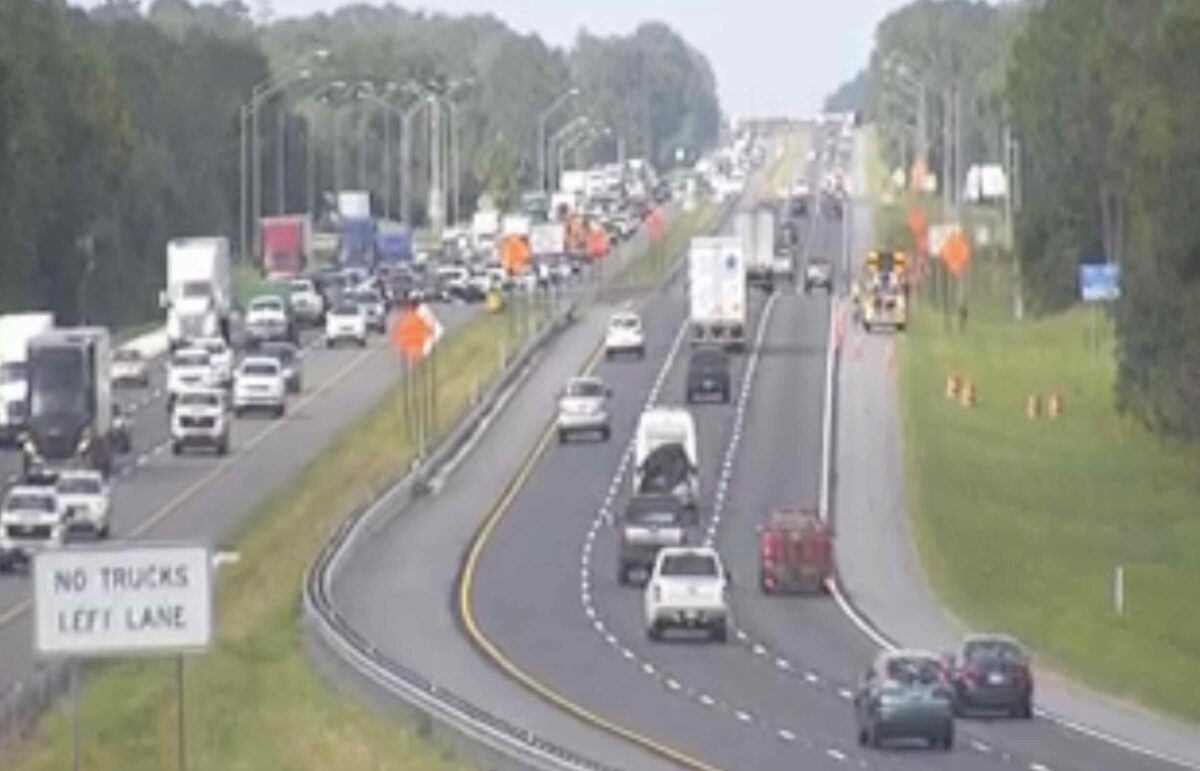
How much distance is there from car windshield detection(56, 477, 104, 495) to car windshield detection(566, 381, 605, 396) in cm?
2365

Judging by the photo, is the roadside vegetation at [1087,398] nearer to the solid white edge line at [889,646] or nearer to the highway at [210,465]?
the solid white edge line at [889,646]

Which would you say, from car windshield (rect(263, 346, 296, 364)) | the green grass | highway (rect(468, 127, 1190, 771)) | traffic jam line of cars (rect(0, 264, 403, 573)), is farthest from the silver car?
car windshield (rect(263, 346, 296, 364))

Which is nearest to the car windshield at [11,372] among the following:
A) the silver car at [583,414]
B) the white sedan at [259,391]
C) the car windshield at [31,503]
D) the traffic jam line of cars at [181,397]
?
the traffic jam line of cars at [181,397]

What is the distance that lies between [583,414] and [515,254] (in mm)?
42412

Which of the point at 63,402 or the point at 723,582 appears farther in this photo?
the point at 63,402

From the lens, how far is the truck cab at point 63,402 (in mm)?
99625

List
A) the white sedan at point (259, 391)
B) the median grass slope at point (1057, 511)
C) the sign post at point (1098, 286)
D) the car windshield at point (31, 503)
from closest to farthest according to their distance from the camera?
1. the median grass slope at point (1057, 511)
2. the car windshield at point (31, 503)
3. the white sedan at point (259, 391)
4. the sign post at point (1098, 286)

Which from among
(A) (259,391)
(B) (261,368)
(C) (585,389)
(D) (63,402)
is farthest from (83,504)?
(B) (261,368)

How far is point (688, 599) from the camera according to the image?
7312 cm

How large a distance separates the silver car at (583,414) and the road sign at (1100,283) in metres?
27.8

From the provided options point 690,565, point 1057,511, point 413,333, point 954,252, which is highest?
point 413,333

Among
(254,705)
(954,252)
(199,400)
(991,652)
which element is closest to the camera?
(254,705)

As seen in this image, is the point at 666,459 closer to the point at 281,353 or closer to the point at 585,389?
the point at 585,389

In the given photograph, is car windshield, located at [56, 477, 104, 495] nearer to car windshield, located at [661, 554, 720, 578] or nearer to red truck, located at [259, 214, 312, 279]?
car windshield, located at [661, 554, 720, 578]
